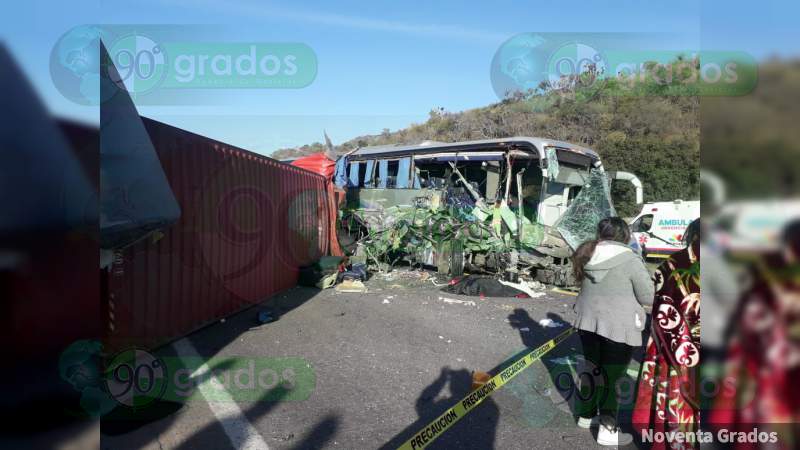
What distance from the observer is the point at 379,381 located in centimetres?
429

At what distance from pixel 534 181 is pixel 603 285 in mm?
7607

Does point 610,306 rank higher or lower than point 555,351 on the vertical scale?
higher

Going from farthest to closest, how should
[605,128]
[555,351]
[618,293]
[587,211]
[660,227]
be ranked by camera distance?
[605,128] → [660,227] → [587,211] → [555,351] → [618,293]

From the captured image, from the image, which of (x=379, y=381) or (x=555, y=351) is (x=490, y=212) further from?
(x=379, y=381)

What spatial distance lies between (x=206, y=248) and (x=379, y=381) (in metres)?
2.97

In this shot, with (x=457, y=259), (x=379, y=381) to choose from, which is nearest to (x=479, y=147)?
(x=457, y=259)

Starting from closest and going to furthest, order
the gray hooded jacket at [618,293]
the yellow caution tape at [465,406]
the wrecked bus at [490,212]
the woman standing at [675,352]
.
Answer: the woman standing at [675,352] < the yellow caution tape at [465,406] < the gray hooded jacket at [618,293] < the wrecked bus at [490,212]

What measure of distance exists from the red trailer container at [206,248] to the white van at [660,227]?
9396mm

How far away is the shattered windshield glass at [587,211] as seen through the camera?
9.03 m

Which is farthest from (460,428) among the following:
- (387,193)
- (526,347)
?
(387,193)

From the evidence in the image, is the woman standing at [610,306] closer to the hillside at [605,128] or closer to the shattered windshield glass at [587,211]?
the shattered windshield glass at [587,211]

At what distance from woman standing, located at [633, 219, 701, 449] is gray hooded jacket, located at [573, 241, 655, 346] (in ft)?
0.47

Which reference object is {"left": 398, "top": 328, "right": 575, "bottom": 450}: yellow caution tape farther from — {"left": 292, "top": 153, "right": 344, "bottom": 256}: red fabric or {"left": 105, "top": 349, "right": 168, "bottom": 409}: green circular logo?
{"left": 292, "top": 153, "right": 344, "bottom": 256}: red fabric

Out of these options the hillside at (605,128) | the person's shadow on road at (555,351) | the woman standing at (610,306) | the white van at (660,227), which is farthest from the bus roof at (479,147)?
the woman standing at (610,306)
